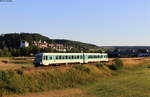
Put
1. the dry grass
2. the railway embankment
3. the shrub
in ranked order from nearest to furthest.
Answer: the dry grass → the railway embankment → the shrub

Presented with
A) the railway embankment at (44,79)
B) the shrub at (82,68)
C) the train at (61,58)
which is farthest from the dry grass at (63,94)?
the shrub at (82,68)

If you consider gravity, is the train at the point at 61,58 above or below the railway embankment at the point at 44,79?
above

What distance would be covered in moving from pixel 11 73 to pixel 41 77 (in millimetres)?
5030

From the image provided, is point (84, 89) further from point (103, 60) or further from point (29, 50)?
point (29, 50)

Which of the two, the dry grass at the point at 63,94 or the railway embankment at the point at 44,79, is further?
the railway embankment at the point at 44,79

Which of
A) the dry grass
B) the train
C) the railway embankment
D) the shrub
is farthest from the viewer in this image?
the shrub

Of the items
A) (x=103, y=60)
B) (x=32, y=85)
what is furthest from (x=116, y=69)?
(x=32, y=85)

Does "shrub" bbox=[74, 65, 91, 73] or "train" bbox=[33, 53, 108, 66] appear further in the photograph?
"shrub" bbox=[74, 65, 91, 73]

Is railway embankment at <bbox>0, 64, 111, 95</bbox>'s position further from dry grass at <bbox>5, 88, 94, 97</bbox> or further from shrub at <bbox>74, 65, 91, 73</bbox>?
dry grass at <bbox>5, 88, 94, 97</bbox>

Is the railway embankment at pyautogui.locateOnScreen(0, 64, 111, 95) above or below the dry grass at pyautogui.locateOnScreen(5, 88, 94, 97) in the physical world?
above

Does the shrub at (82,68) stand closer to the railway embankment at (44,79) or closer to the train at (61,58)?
the railway embankment at (44,79)

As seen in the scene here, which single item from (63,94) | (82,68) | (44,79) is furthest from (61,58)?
(63,94)

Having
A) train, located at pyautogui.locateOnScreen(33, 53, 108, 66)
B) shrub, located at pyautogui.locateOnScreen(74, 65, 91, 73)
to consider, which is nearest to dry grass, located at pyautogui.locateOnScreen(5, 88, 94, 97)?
train, located at pyautogui.locateOnScreen(33, 53, 108, 66)

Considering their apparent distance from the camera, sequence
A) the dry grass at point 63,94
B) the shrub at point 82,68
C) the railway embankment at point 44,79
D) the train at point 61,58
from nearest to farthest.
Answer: the dry grass at point 63,94
the railway embankment at point 44,79
the train at point 61,58
the shrub at point 82,68
